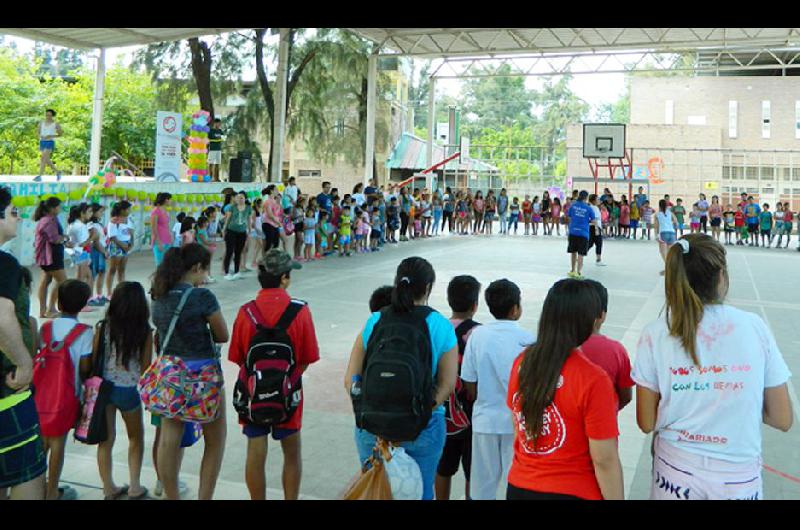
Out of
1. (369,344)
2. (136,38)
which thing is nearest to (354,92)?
(136,38)

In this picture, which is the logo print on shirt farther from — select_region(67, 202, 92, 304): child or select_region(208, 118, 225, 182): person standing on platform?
select_region(208, 118, 225, 182): person standing on platform

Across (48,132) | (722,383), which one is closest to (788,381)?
(722,383)

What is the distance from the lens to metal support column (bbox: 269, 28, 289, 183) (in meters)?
21.0

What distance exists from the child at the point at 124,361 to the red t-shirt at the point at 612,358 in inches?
89.1

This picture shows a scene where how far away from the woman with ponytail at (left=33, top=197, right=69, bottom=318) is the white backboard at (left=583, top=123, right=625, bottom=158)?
78.5 ft

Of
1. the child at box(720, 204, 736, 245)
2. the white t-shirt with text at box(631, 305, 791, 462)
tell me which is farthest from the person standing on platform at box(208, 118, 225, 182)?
the white t-shirt with text at box(631, 305, 791, 462)

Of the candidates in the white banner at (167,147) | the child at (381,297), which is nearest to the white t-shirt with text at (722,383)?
the child at (381,297)

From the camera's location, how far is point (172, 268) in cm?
388

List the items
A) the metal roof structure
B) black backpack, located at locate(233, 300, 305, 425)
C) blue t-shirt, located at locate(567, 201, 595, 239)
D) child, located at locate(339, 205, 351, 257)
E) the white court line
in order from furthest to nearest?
the metal roof structure
child, located at locate(339, 205, 351, 257)
blue t-shirt, located at locate(567, 201, 595, 239)
the white court line
black backpack, located at locate(233, 300, 305, 425)

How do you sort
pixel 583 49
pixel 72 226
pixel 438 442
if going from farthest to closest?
pixel 583 49 < pixel 72 226 < pixel 438 442

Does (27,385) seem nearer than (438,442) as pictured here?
Yes
